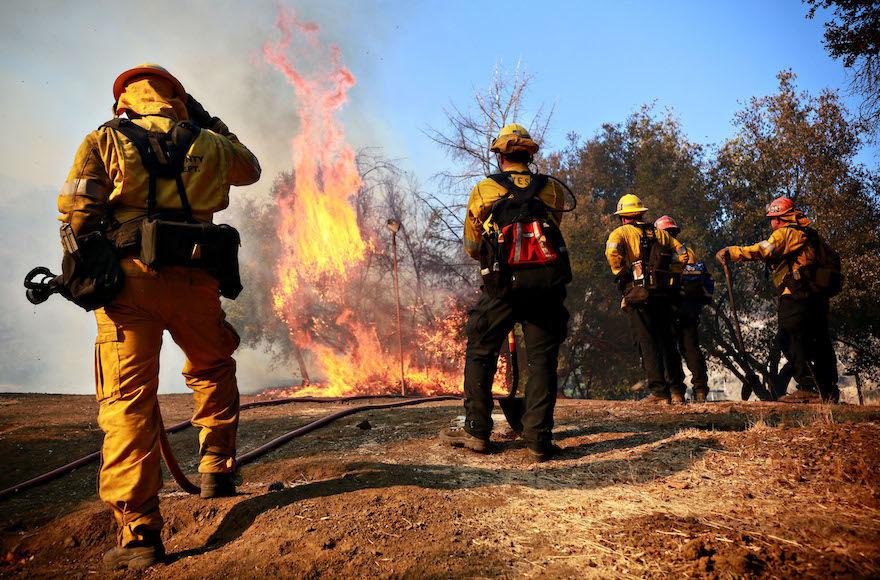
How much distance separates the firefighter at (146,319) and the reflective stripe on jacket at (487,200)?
165 centimetres

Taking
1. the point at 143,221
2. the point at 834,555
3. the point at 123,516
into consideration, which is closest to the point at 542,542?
the point at 834,555

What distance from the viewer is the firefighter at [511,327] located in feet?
13.2

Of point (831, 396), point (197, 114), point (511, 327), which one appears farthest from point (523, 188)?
point (831, 396)

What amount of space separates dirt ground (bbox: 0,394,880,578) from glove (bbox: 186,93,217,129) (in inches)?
92.3

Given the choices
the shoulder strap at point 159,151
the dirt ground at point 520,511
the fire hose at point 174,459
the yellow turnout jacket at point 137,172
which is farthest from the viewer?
the fire hose at point 174,459

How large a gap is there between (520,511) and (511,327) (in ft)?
5.16

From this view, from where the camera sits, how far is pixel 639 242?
21.3 feet

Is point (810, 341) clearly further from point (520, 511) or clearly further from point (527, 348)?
point (520, 511)

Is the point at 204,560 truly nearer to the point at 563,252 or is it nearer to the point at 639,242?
the point at 563,252

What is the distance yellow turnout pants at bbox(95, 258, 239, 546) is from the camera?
262 cm

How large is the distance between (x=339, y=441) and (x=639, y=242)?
406 cm

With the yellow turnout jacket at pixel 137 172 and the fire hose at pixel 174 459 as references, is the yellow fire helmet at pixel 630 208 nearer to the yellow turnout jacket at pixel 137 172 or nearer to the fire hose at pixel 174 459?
the fire hose at pixel 174 459

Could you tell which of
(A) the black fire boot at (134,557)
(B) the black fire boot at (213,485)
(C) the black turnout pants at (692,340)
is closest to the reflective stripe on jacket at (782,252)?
(C) the black turnout pants at (692,340)

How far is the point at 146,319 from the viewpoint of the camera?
2.87 m
